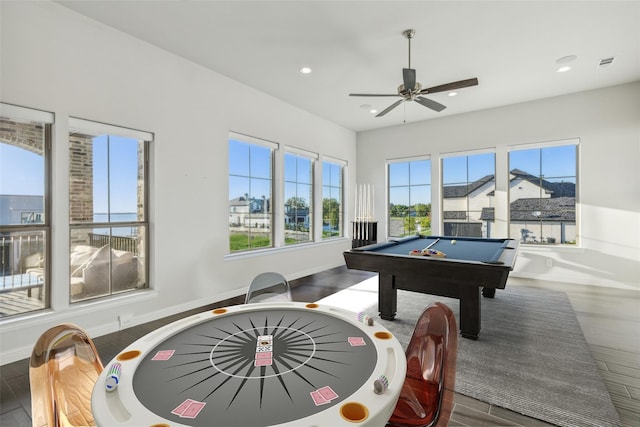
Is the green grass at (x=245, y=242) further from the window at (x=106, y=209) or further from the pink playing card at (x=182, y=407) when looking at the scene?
the pink playing card at (x=182, y=407)

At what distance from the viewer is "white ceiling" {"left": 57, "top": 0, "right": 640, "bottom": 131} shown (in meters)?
2.73

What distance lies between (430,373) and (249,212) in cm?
367

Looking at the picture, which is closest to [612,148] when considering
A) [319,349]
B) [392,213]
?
[392,213]

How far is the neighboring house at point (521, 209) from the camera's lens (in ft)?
16.4

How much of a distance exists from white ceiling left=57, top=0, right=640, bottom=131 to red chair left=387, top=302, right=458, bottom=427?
2.71 m

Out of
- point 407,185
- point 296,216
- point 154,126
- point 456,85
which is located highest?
point 456,85

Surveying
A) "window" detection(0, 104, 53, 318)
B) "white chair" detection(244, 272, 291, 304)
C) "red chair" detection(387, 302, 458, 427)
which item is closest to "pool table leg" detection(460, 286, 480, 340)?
"red chair" detection(387, 302, 458, 427)

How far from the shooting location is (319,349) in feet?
4.09

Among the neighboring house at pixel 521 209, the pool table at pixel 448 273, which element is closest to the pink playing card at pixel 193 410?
the pool table at pixel 448 273

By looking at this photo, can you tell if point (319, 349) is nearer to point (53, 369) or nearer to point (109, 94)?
point (53, 369)

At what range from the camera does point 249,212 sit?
463 centimetres

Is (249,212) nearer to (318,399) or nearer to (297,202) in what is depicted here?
(297,202)

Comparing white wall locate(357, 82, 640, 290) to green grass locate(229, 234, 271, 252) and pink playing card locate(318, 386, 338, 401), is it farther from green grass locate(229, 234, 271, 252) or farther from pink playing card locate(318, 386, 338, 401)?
pink playing card locate(318, 386, 338, 401)

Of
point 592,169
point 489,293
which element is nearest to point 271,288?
point 489,293
